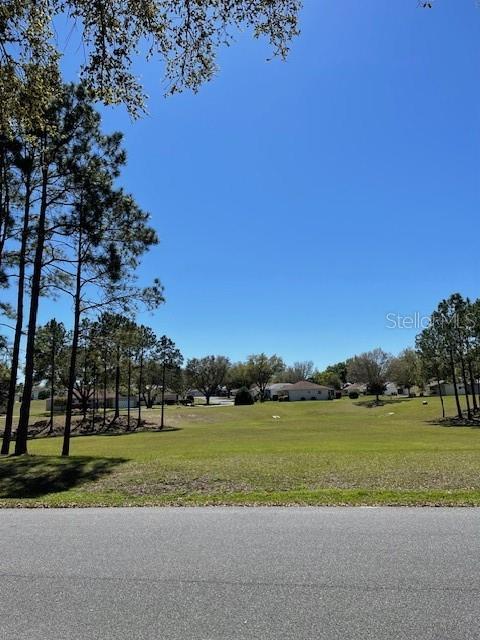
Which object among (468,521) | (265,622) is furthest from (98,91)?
(468,521)

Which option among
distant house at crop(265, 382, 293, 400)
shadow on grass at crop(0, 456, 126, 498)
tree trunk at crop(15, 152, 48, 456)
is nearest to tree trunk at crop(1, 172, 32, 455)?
tree trunk at crop(15, 152, 48, 456)

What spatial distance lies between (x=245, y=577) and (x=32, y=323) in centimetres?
1724

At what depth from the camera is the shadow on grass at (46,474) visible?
1118 cm

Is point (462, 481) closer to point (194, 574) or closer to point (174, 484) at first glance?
point (174, 484)

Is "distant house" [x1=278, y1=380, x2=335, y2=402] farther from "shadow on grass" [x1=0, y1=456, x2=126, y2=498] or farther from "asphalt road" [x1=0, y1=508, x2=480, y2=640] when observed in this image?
"asphalt road" [x1=0, y1=508, x2=480, y2=640]

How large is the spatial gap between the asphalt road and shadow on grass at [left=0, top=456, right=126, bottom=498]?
3.68 m

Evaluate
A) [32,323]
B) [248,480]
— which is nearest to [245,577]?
[248,480]

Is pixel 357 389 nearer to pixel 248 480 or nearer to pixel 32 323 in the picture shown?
pixel 32 323

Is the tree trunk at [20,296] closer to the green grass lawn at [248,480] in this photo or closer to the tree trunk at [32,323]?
the tree trunk at [32,323]

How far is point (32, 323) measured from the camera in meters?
20.2

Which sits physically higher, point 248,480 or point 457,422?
point 457,422

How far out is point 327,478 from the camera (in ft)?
37.2

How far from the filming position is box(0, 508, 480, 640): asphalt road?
406 cm

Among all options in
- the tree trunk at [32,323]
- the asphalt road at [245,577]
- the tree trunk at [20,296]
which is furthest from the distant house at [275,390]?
the asphalt road at [245,577]
